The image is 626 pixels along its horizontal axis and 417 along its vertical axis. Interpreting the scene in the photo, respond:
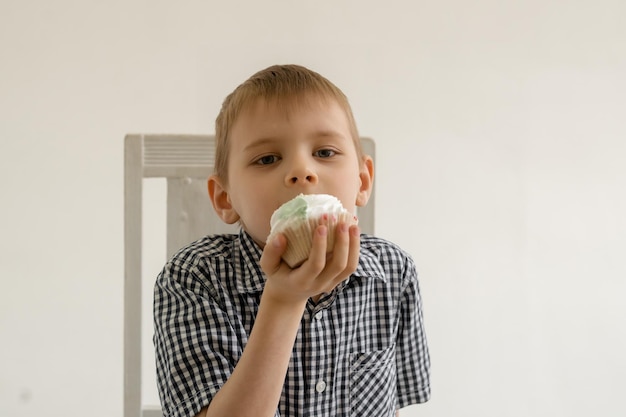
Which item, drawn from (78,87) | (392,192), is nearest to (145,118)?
(78,87)

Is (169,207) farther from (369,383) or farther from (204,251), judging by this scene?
(369,383)

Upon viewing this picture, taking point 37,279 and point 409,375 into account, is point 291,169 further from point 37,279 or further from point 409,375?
point 37,279

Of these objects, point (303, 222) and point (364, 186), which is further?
point (364, 186)

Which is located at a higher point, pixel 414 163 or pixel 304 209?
pixel 414 163

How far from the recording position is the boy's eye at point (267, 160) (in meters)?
0.78

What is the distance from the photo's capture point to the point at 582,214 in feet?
6.40

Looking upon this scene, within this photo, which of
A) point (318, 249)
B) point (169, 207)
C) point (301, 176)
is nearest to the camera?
point (318, 249)

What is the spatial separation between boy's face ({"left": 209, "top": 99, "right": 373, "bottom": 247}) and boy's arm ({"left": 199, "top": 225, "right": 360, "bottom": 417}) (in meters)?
0.11

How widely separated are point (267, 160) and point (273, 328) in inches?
7.6

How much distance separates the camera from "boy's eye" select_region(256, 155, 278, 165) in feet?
2.57

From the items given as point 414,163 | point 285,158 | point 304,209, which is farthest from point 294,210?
point 414,163

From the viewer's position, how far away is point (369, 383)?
2.89ft

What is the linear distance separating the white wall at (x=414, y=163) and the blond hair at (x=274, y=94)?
0.94 m

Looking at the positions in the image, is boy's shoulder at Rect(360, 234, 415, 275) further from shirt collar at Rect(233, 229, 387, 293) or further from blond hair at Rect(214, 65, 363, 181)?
blond hair at Rect(214, 65, 363, 181)
